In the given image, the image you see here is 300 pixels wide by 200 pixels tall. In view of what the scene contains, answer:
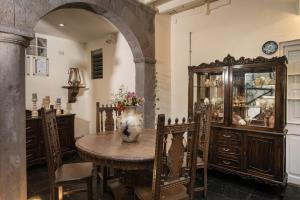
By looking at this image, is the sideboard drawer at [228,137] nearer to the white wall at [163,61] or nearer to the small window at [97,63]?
the white wall at [163,61]

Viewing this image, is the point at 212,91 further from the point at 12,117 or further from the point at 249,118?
the point at 12,117

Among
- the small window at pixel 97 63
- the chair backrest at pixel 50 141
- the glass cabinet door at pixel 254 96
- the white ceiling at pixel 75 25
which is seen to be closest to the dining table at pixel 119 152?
the chair backrest at pixel 50 141

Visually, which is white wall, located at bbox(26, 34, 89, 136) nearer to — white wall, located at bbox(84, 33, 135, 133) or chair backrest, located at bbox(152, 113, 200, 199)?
white wall, located at bbox(84, 33, 135, 133)

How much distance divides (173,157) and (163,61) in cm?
294

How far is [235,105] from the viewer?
3.12 m

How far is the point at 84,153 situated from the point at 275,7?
3.19 m

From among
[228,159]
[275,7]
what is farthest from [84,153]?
[275,7]

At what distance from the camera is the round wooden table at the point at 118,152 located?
1.71 m

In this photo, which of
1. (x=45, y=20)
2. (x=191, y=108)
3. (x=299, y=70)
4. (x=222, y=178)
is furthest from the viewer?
(x=45, y=20)

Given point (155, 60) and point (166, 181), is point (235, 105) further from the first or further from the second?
point (166, 181)

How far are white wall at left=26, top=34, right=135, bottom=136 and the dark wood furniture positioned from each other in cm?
189

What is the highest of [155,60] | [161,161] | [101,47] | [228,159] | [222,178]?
[101,47]

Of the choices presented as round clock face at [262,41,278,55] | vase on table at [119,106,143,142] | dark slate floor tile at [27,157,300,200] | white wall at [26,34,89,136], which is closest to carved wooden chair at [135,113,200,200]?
vase on table at [119,106,143,142]

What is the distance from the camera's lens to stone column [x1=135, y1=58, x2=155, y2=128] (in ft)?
12.7
